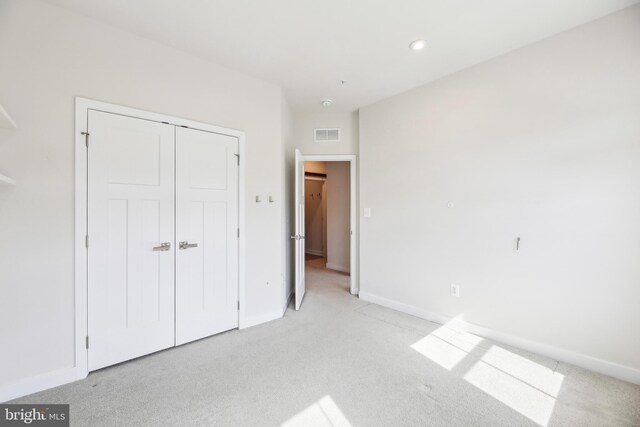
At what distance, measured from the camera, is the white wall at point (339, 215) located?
17.5ft

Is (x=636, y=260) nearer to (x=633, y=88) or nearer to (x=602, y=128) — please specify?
(x=602, y=128)

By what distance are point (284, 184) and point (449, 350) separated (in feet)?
8.43

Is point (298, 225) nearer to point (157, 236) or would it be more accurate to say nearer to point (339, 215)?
point (157, 236)

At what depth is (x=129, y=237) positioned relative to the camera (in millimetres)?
2186

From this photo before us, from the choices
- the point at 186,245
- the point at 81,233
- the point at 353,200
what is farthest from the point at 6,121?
the point at 353,200

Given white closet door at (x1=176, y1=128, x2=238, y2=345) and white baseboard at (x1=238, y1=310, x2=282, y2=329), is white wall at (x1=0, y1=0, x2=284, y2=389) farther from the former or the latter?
white baseboard at (x1=238, y1=310, x2=282, y2=329)

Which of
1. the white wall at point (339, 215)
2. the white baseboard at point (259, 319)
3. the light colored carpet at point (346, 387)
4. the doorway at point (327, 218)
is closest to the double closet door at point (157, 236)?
the white baseboard at point (259, 319)

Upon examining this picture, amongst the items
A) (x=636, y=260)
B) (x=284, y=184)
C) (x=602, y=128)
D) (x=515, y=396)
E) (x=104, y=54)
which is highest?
(x=104, y=54)

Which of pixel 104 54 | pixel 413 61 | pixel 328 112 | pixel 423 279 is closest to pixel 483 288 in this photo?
pixel 423 279

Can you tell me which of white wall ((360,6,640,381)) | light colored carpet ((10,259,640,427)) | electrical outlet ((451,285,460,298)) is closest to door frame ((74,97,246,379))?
light colored carpet ((10,259,640,427))

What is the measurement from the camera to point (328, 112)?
3.96 meters

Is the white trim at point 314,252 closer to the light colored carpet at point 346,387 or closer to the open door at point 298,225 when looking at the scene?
the open door at point 298,225

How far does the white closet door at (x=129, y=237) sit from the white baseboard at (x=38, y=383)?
0.13 m

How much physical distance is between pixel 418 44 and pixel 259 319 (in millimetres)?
3297
